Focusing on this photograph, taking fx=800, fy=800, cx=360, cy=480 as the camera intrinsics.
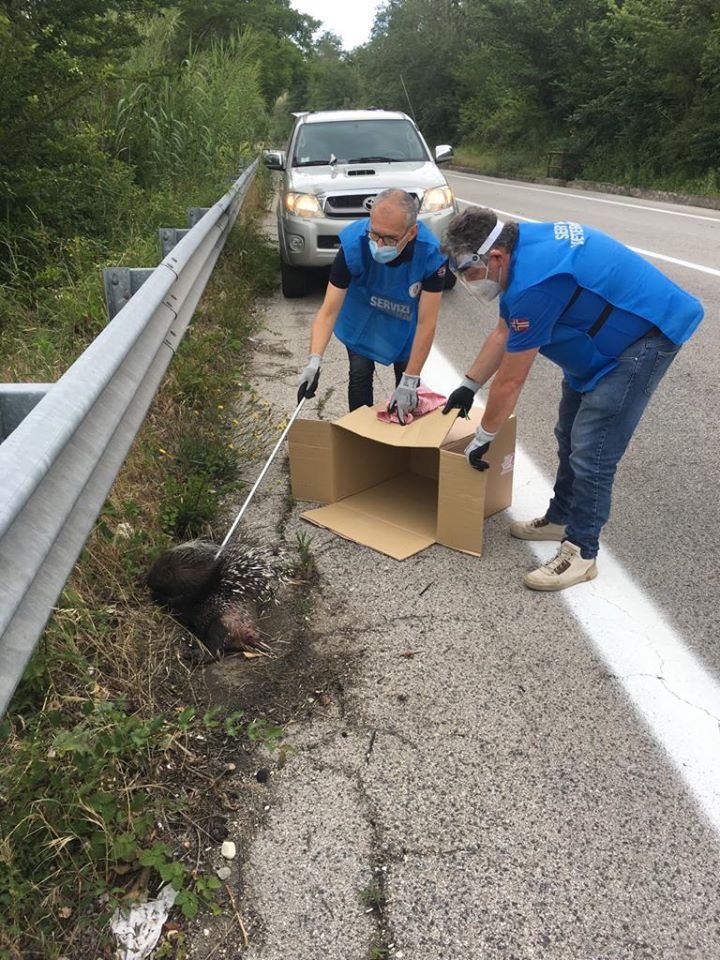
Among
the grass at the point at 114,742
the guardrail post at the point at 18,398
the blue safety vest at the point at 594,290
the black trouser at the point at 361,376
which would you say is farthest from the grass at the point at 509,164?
the guardrail post at the point at 18,398

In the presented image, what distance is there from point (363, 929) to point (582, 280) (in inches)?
90.7

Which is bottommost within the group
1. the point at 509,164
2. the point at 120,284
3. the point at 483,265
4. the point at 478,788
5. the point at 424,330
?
the point at 509,164

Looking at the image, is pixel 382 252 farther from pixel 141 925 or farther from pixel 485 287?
pixel 141 925

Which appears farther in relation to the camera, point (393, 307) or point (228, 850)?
point (393, 307)

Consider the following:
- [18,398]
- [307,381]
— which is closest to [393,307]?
[307,381]

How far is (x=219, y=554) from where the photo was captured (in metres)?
3.11

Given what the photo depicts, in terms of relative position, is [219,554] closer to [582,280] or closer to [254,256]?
[582,280]

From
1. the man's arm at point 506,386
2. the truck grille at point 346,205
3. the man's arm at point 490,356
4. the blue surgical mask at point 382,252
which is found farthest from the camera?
the truck grille at point 346,205

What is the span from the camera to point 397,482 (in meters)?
4.48

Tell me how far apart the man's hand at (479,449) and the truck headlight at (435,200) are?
18.6 ft

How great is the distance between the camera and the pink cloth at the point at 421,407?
155 inches

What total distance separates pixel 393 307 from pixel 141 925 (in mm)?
3092

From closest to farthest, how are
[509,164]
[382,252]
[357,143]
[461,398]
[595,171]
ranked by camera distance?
1. [461,398]
2. [382,252]
3. [357,143]
4. [595,171]
5. [509,164]

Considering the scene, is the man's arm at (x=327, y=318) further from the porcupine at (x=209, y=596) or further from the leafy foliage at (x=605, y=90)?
the leafy foliage at (x=605, y=90)
